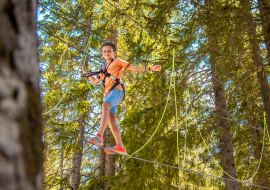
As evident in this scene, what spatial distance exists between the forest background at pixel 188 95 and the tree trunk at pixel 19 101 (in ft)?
15.1

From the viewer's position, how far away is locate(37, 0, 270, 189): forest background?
5.76m

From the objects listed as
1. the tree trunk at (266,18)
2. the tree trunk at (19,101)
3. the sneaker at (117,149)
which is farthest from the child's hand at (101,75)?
the tree trunk at (266,18)

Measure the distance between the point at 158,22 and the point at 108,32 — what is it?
2.44m

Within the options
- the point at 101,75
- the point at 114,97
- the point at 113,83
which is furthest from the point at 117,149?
the point at 101,75

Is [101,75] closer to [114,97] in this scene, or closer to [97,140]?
[114,97]

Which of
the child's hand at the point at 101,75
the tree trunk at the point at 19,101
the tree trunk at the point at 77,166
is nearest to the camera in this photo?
the tree trunk at the point at 19,101

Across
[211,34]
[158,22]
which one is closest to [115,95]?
[211,34]

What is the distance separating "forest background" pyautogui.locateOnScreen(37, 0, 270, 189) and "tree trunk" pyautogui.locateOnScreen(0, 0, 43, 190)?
460cm

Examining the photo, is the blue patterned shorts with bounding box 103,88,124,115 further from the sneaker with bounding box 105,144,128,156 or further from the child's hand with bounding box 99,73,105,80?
the sneaker with bounding box 105,144,128,156

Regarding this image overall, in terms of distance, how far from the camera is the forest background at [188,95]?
5758 millimetres

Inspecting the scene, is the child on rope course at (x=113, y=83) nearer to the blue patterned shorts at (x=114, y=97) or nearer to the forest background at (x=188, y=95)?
the blue patterned shorts at (x=114, y=97)

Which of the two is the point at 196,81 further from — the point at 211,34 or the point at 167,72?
the point at 211,34

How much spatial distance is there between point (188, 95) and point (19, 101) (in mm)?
6251

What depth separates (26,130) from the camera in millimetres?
612
